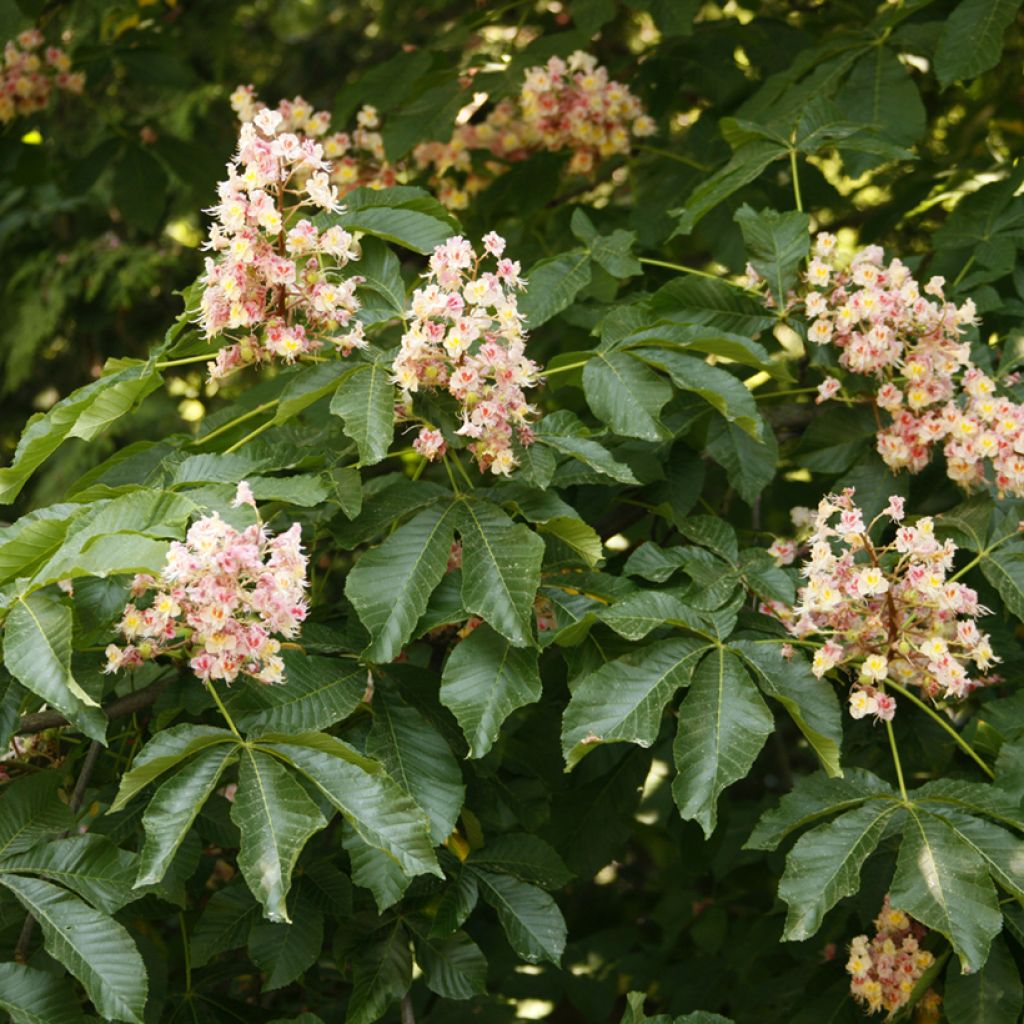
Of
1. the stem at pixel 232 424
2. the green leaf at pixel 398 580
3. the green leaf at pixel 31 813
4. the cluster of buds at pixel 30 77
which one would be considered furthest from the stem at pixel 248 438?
the cluster of buds at pixel 30 77

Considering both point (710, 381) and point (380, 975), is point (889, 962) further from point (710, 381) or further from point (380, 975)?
point (710, 381)

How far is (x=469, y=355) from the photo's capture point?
1783 mm

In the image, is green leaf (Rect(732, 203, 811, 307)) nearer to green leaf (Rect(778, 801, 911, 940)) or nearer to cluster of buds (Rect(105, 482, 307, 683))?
green leaf (Rect(778, 801, 911, 940))

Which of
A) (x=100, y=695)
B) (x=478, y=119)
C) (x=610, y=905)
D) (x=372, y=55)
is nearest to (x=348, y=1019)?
(x=100, y=695)

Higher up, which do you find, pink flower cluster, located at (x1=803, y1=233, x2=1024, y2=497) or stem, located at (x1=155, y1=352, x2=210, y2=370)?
stem, located at (x1=155, y1=352, x2=210, y2=370)

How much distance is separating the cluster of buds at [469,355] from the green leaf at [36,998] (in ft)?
2.53

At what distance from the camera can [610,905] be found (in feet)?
11.6

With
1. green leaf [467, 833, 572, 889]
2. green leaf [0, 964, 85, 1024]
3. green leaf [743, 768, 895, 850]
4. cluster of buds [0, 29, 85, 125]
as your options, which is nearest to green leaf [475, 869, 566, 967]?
green leaf [467, 833, 572, 889]

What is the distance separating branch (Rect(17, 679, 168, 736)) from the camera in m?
1.77

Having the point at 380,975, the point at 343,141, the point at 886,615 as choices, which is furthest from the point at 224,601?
the point at 343,141

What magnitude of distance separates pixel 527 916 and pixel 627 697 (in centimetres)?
46

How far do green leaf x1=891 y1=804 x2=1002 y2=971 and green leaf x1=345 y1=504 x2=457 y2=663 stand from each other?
25.3 inches

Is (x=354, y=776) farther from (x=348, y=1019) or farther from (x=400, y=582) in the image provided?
(x=348, y=1019)

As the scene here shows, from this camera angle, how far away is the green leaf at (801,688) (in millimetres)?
1702
